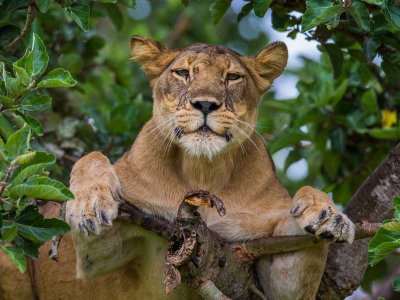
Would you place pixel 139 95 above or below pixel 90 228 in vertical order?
below

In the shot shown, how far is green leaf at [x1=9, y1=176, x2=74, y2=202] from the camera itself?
532 centimetres

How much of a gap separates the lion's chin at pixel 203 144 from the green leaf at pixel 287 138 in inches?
61.9

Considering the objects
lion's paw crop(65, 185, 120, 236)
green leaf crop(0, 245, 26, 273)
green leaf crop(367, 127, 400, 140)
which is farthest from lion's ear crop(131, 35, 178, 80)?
green leaf crop(0, 245, 26, 273)

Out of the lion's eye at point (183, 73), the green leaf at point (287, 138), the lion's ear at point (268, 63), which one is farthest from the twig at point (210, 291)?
the green leaf at point (287, 138)

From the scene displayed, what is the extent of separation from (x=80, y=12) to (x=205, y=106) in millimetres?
1045

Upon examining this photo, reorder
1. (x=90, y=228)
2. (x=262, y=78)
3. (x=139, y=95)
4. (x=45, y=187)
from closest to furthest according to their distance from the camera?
(x=45, y=187)
(x=90, y=228)
(x=262, y=78)
(x=139, y=95)

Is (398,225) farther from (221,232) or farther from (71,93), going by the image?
(71,93)

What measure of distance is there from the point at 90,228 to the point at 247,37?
30.9 feet

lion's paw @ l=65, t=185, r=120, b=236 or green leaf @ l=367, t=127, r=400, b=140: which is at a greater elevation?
lion's paw @ l=65, t=185, r=120, b=236

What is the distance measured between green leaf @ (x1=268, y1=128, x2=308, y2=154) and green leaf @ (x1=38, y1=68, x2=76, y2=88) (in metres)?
2.92

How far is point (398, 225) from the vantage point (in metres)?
5.56

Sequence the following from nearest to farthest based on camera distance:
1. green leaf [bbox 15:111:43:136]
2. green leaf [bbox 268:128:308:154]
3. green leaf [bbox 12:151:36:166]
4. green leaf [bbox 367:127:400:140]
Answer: green leaf [bbox 12:151:36:166]
green leaf [bbox 15:111:43:136]
green leaf [bbox 268:128:308:154]
green leaf [bbox 367:127:400:140]

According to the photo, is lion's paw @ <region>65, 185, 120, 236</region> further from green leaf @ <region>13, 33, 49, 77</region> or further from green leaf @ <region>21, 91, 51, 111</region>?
green leaf @ <region>13, 33, 49, 77</region>

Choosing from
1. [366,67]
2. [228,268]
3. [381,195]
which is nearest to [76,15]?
[228,268]
